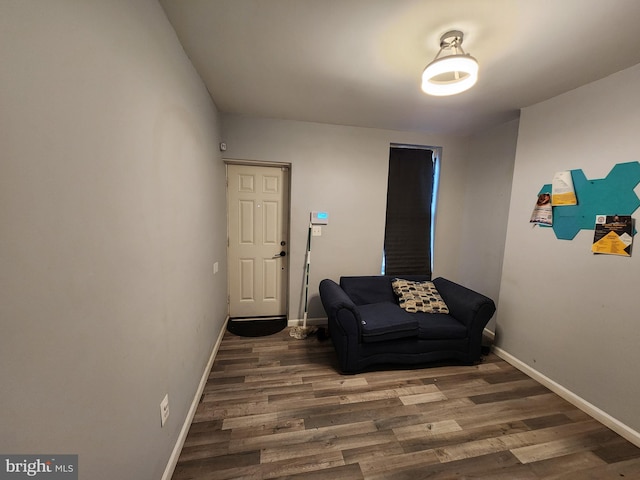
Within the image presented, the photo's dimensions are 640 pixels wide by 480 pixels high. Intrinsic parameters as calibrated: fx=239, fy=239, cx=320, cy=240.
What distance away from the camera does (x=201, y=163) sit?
1.98m

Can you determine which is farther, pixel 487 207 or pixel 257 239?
pixel 257 239

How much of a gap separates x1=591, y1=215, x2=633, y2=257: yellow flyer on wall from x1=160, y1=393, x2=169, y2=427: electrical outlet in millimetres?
3118

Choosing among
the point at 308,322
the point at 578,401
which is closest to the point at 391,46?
the point at 308,322

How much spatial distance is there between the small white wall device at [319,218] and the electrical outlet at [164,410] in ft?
7.13

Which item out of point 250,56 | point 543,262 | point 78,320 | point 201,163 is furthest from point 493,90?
point 78,320

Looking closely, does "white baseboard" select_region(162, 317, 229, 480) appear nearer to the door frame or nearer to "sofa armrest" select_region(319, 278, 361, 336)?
the door frame

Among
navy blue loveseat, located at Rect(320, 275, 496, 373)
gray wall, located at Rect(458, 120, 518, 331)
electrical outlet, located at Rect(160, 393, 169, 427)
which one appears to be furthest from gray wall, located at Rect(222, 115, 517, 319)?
electrical outlet, located at Rect(160, 393, 169, 427)

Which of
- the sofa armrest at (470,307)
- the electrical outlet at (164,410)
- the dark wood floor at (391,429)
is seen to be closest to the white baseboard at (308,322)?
the dark wood floor at (391,429)

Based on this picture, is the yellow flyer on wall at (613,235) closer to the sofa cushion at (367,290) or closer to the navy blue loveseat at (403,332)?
the navy blue loveseat at (403,332)

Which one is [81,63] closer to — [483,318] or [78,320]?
[78,320]

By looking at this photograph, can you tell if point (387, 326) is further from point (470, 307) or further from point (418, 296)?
point (470, 307)

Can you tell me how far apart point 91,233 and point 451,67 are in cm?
190
